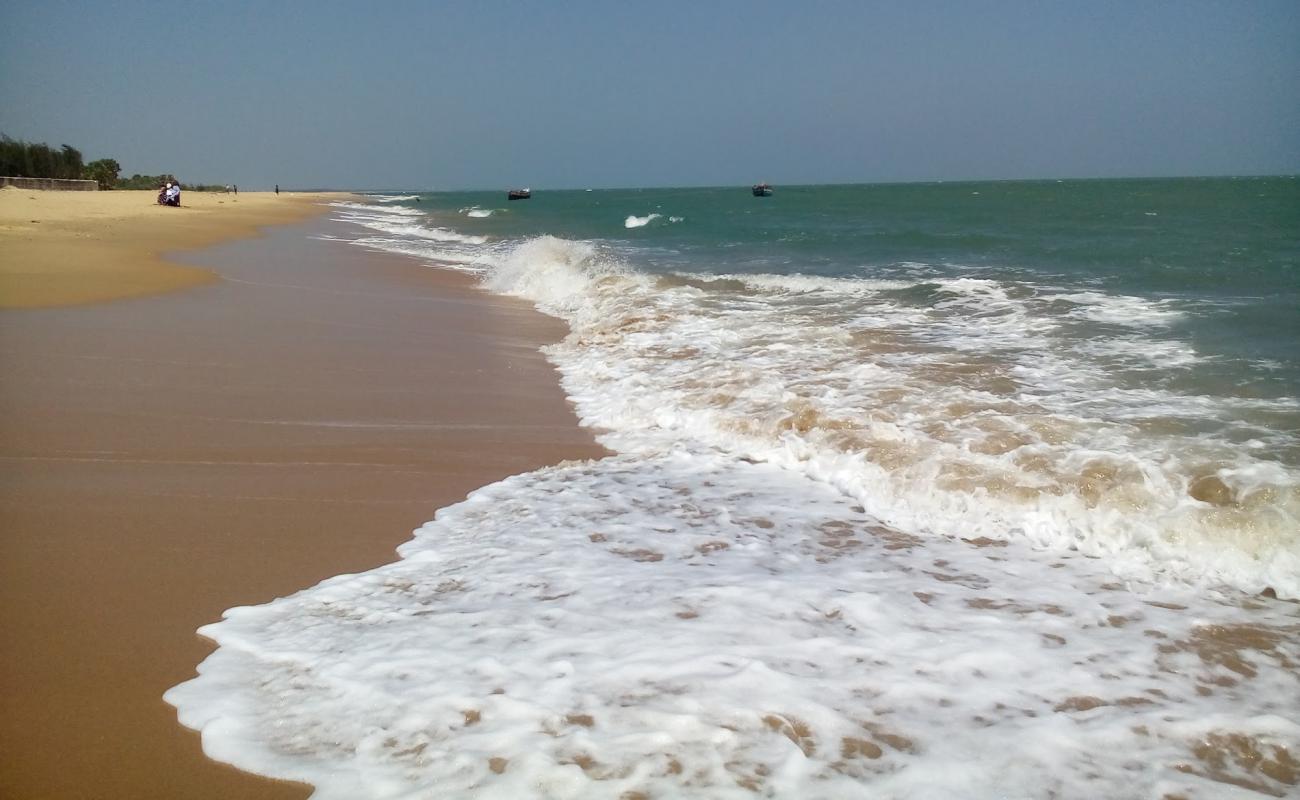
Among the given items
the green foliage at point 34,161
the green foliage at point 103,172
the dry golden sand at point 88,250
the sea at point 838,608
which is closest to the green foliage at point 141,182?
the green foliage at point 103,172

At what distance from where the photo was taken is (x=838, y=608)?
10.2 ft

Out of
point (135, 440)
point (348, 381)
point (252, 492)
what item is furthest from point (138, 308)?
point (252, 492)

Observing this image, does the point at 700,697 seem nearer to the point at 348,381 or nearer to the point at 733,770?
the point at 733,770

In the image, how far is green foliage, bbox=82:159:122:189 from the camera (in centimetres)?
5056

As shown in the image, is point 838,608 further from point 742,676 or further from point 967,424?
point 967,424

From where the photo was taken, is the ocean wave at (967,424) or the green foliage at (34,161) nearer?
the ocean wave at (967,424)

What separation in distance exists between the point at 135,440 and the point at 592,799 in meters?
4.02

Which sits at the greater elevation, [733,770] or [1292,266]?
[1292,266]

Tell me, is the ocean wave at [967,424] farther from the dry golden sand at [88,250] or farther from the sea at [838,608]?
the dry golden sand at [88,250]

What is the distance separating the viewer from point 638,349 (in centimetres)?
834

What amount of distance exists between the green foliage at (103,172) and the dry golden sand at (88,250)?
28.6m

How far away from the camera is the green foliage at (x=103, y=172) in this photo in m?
50.6

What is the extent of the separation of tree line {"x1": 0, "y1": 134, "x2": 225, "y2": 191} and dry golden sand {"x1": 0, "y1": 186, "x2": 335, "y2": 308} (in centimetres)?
1848

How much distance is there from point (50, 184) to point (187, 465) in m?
47.6
